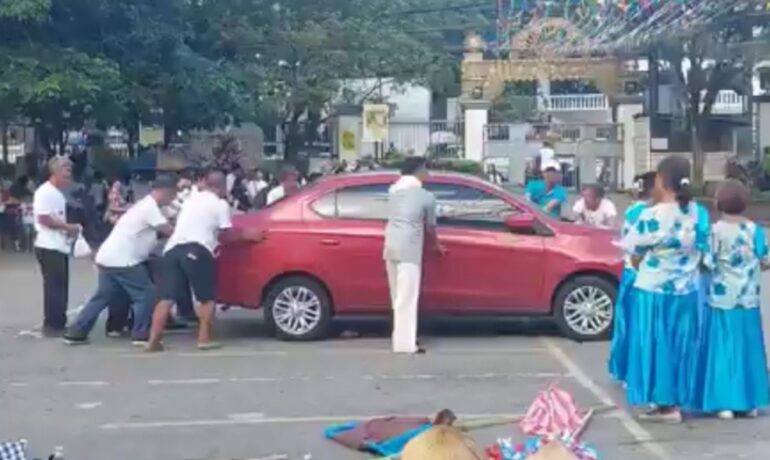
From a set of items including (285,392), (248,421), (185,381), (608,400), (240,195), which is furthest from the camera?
(240,195)

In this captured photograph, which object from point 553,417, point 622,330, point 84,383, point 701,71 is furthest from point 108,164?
point 553,417

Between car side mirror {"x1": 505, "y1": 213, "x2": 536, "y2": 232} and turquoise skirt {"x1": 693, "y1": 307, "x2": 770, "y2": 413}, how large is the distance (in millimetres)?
4091

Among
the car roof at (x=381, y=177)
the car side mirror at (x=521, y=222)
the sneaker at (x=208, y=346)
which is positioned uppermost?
the car roof at (x=381, y=177)

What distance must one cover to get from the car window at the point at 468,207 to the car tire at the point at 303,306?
4.29ft

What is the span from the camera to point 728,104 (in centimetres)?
5350

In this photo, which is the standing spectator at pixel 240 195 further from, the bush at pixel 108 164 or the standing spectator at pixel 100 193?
the bush at pixel 108 164

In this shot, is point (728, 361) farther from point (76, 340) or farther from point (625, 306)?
point (76, 340)

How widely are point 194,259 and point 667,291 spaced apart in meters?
4.93

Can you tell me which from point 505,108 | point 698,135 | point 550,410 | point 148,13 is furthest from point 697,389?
point 505,108

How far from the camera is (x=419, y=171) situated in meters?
13.6

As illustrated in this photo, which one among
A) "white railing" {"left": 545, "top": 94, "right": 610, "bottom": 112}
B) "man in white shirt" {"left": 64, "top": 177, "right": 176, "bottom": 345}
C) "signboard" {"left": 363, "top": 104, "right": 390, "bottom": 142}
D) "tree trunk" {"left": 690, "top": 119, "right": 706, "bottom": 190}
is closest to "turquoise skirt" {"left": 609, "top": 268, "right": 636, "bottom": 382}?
"man in white shirt" {"left": 64, "top": 177, "right": 176, "bottom": 345}

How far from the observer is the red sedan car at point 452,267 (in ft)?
47.2

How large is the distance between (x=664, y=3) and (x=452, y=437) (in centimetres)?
2723

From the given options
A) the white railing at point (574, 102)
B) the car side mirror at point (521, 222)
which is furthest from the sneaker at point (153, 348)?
the white railing at point (574, 102)
